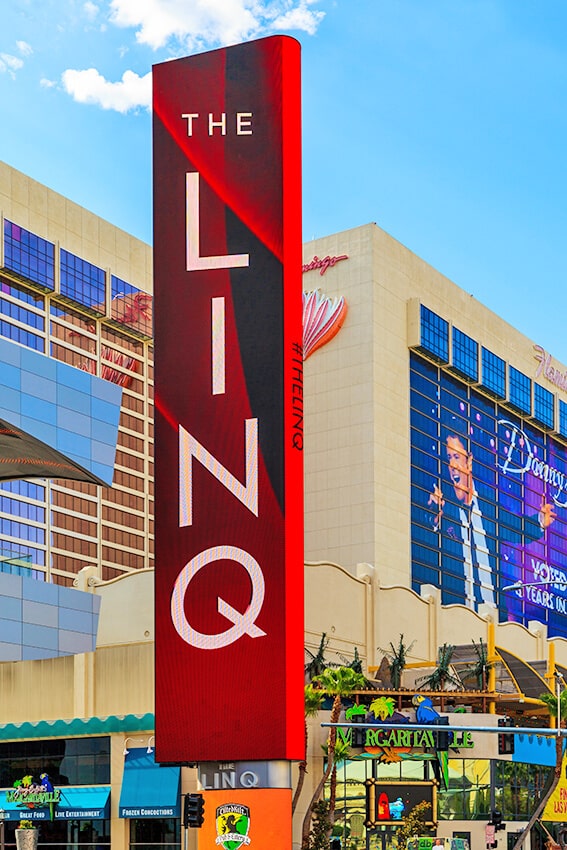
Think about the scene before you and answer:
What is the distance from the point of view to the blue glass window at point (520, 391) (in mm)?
173500

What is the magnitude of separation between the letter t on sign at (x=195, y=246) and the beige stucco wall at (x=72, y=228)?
309 ft

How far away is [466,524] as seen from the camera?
519 feet

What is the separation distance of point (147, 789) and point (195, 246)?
106ft

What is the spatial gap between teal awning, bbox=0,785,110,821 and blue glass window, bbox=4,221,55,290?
252 ft

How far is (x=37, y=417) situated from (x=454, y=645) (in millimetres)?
76288

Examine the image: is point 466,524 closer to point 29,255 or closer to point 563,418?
point 563,418

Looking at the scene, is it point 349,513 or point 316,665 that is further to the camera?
point 349,513

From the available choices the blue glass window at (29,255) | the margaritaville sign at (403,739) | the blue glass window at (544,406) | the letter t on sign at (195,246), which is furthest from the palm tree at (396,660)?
the blue glass window at (544,406)

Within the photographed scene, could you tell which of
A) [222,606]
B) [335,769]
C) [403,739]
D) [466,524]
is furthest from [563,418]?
[222,606]

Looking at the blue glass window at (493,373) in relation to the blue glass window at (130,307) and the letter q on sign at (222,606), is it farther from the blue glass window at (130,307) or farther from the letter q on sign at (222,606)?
the letter q on sign at (222,606)

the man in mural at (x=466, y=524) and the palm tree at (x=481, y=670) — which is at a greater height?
the man in mural at (x=466, y=524)

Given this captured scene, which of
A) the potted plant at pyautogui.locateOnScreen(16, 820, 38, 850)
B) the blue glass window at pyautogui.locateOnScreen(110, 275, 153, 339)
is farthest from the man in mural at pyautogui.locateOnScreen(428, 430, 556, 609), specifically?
the potted plant at pyautogui.locateOnScreen(16, 820, 38, 850)

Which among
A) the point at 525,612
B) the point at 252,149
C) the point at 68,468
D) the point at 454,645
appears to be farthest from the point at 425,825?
the point at 525,612

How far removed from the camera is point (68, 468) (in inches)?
1214
